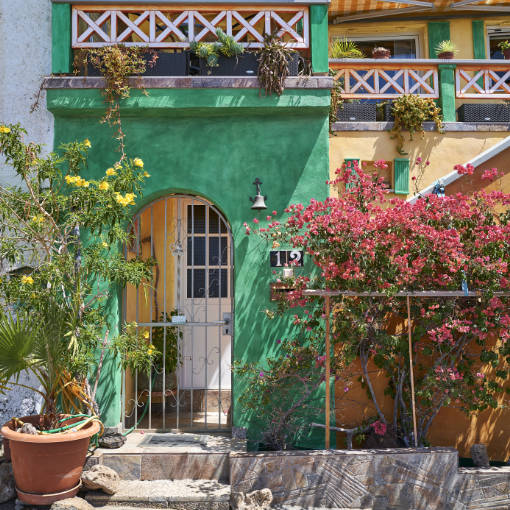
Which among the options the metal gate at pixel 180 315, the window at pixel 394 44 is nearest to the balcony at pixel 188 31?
the metal gate at pixel 180 315

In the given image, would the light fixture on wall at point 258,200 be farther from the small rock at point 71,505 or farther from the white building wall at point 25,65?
the small rock at point 71,505

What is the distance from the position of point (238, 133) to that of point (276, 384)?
3038mm

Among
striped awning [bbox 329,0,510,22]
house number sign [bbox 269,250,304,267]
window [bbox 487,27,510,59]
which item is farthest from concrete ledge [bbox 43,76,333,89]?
window [bbox 487,27,510,59]

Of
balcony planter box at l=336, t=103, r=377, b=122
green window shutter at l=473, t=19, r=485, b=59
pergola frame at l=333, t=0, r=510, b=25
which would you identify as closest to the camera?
balcony planter box at l=336, t=103, r=377, b=122

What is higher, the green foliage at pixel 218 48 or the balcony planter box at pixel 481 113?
the green foliage at pixel 218 48

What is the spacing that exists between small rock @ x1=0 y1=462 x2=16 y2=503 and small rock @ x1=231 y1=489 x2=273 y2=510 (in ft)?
7.09

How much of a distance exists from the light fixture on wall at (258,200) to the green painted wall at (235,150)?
0.09 m

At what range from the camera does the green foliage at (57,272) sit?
192 inches

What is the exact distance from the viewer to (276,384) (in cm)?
570

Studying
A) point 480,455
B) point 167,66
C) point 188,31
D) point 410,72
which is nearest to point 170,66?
point 167,66

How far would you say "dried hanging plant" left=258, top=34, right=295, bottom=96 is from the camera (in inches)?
236

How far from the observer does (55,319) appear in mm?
4980

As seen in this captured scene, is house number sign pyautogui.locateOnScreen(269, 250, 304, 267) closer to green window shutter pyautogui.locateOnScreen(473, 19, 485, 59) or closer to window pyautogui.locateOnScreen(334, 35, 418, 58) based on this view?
window pyautogui.locateOnScreen(334, 35, 418, 58)

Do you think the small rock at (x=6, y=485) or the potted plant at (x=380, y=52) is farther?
the potted plant at (x=380, y=52)
